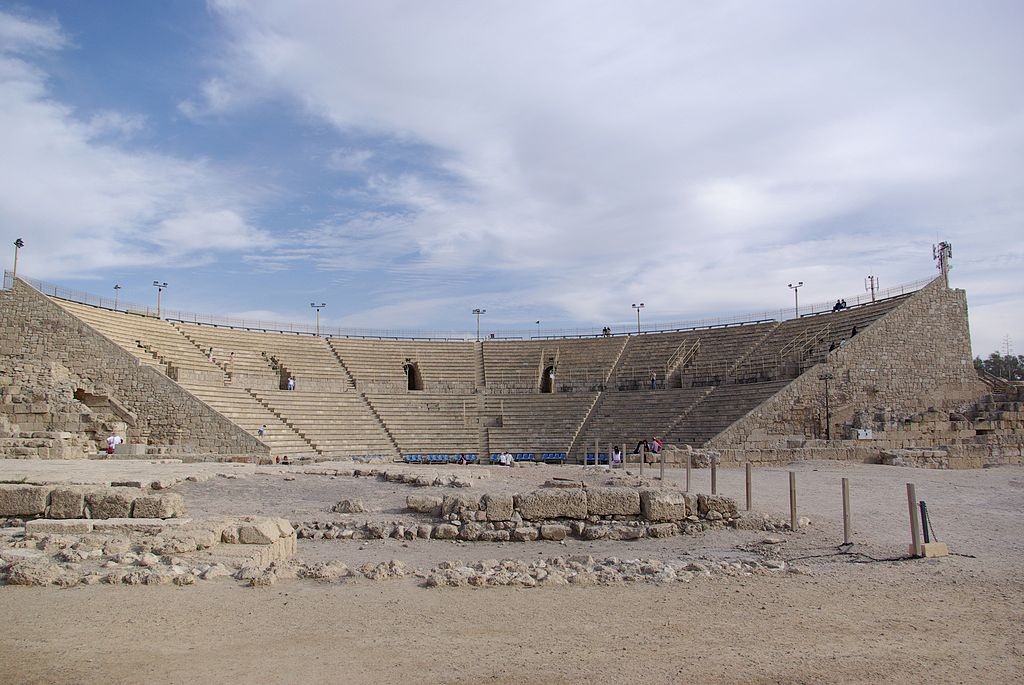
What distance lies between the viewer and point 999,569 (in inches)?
291

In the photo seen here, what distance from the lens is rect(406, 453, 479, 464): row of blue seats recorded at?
95.7ft

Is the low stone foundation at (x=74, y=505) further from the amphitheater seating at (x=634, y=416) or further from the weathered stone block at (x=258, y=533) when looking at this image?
the amphitheater seating at (x=634, y=416)

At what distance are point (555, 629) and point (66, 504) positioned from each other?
7223 millimetres

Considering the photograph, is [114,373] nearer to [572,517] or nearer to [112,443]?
[112,443]

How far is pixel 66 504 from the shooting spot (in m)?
8.97

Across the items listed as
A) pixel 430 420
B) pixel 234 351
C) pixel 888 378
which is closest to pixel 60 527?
pixel 430 420

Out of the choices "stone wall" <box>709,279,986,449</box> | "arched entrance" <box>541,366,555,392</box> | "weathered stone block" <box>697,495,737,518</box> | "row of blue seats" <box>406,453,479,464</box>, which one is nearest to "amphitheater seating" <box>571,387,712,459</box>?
"stone wall" <box>709,279,986,449</box>

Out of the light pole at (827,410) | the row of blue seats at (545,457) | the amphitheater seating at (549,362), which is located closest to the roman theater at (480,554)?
the light pole at (827,410)

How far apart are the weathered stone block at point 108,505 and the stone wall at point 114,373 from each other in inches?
694

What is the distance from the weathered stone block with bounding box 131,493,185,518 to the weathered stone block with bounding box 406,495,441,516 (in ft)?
11.6

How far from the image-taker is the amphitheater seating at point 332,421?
29.3 m

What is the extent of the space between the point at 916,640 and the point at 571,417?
28846 millimetres

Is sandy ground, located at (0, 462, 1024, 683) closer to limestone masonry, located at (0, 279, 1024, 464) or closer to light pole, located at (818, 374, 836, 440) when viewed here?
limestone masonry, located at (0, 279, 1024, 464)

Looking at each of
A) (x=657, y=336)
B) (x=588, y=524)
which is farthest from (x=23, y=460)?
(x=657, y=336)
